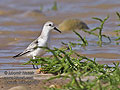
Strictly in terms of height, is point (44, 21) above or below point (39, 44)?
above

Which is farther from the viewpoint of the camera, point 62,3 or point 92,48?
point 62,3

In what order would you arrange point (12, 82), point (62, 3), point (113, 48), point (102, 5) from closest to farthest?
point (12, 82), point (113, 48), point (102, 5), point (62, 3)

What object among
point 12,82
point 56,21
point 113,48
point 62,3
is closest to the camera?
point 12,82

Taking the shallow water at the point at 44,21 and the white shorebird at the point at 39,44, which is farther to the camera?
the shallow water at the point at 44,21

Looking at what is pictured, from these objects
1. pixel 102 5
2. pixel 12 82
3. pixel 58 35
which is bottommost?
pixel 12 82

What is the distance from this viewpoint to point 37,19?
16.7m

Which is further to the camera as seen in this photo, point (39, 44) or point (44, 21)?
point (44, 21)

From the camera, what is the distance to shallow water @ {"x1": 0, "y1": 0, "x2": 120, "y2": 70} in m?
9.47

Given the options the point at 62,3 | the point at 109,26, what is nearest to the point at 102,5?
the point at 62,3

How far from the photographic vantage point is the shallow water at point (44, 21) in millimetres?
9469

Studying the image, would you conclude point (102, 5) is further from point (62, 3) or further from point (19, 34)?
point (19, 34)

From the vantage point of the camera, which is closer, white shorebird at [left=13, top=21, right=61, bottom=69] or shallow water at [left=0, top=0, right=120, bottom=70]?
white shorebird at [left=13, top=21, right=61, bottom=69]

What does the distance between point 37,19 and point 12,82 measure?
1077cm

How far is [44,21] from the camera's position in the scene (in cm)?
1609
